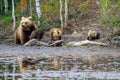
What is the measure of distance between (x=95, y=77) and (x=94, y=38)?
1303 cm

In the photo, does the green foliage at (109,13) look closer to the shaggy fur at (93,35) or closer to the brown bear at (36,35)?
the shaggy fur at (93,35)

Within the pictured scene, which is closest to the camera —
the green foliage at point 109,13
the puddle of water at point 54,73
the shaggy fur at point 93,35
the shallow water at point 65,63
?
the puddle of water at point 54,73

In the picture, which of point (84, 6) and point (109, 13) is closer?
point (109, 13)

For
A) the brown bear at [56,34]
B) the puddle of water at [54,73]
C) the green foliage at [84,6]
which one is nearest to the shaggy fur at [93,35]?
the brown bear at [56,34]

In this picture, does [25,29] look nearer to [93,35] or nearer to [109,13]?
[93,35]

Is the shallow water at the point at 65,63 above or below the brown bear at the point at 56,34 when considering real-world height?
above

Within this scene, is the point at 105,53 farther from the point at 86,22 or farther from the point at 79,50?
the point at 86,22

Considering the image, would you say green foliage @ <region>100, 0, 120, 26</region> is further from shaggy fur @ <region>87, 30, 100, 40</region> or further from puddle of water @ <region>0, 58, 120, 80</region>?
puddle of water @ <region>0, 58, 120, 80</region>

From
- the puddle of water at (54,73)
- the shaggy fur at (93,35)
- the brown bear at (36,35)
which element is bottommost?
the shaggy fur at (93,35)

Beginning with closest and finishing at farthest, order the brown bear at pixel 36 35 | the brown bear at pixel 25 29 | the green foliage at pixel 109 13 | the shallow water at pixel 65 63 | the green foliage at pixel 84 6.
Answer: the shallow water at pixel 65 63, the brown bear at pixel 36 35, the brown bear at pixel 25 29, the green foliage at pixel 109 13, the green foliage at pixel 84 6

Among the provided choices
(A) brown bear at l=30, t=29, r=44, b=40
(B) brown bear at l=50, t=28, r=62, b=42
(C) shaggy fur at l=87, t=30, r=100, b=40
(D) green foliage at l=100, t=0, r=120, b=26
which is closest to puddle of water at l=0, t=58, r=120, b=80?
(A) brown bear at l=30, t=29, r=44, b=40

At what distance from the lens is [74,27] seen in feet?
91.9

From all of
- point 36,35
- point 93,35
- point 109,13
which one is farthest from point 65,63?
point 109,13

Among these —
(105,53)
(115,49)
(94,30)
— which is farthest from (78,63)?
(94,30)
